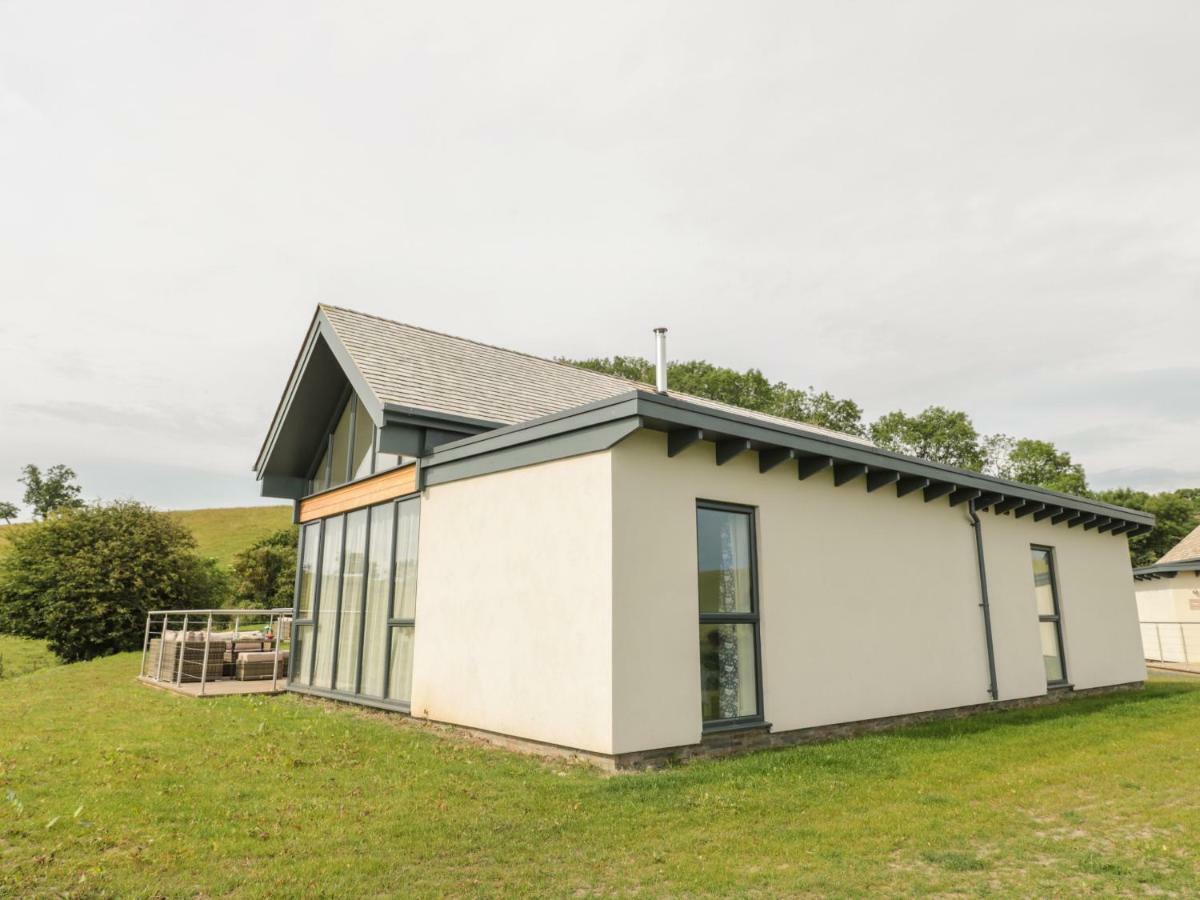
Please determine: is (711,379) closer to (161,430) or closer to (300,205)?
(300,205)

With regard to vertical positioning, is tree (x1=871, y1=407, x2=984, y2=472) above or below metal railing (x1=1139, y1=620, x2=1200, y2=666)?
above

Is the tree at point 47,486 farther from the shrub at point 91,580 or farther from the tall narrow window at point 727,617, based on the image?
the tall narrow window at point 727,617

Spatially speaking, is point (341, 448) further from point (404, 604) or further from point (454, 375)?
point (404, 604)

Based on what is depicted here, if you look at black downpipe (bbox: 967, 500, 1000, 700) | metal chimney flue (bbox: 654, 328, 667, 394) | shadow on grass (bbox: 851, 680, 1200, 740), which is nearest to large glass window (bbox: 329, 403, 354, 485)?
metal chimney flue (bbox: 654, 328, 667, 394)

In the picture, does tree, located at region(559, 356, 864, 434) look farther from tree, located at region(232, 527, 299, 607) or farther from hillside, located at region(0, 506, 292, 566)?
hillside, located at region(0, 506, 292, 566)

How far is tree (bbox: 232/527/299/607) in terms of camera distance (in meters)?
30.2

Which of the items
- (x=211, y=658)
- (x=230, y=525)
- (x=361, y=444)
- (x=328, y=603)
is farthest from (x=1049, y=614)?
(x=230, y=525)

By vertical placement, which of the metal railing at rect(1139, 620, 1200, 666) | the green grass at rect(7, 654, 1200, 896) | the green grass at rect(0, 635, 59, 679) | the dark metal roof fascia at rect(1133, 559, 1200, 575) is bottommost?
the green grass at rect(0, 635, 59, 679)

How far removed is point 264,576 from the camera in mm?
30703

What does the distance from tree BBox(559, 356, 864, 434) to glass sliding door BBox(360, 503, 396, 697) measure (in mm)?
26422

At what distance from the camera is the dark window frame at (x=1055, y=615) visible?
462 inches

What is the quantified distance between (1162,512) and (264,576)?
185 ft

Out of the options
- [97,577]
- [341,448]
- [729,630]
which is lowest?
[729,630]

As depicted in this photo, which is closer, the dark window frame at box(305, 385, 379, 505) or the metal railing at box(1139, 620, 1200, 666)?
the dark window frame at box(305, 385, 379, 505)
